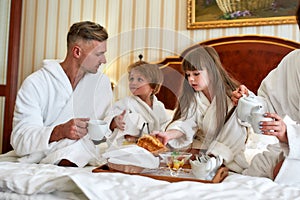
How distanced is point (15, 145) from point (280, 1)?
6.42 feet

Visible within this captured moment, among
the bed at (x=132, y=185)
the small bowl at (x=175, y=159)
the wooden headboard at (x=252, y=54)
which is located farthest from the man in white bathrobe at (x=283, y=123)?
the wooden headboard at (x=252, y=54)

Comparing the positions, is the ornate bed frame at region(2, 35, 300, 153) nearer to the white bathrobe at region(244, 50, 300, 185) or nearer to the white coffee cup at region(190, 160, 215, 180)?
the white bathrobe at region(244, 50, 300, 185)

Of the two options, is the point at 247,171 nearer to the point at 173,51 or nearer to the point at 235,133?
the point at 235,133

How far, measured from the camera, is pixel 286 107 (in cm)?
143

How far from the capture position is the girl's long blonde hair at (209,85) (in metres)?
1.27

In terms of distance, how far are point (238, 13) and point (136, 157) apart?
1.74 metres

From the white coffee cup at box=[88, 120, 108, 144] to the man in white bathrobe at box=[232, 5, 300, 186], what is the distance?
1.57ft

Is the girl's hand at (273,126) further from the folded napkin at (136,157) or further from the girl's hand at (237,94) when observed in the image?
the folded napkin at (136,157)

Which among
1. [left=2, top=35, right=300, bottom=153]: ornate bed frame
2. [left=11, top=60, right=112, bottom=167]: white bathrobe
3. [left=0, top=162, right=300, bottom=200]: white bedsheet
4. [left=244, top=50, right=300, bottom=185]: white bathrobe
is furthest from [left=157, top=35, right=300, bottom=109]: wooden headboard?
[left=0, top=162, right=300, bottom=200]: white bedsheet

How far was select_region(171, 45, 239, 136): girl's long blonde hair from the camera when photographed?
1.27 m

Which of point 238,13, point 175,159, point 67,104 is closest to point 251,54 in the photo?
point 238,13

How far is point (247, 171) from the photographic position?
4.40 ft

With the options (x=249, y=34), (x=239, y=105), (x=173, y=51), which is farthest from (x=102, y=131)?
(x=249, y=34)

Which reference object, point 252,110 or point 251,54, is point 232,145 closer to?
point 252,110
